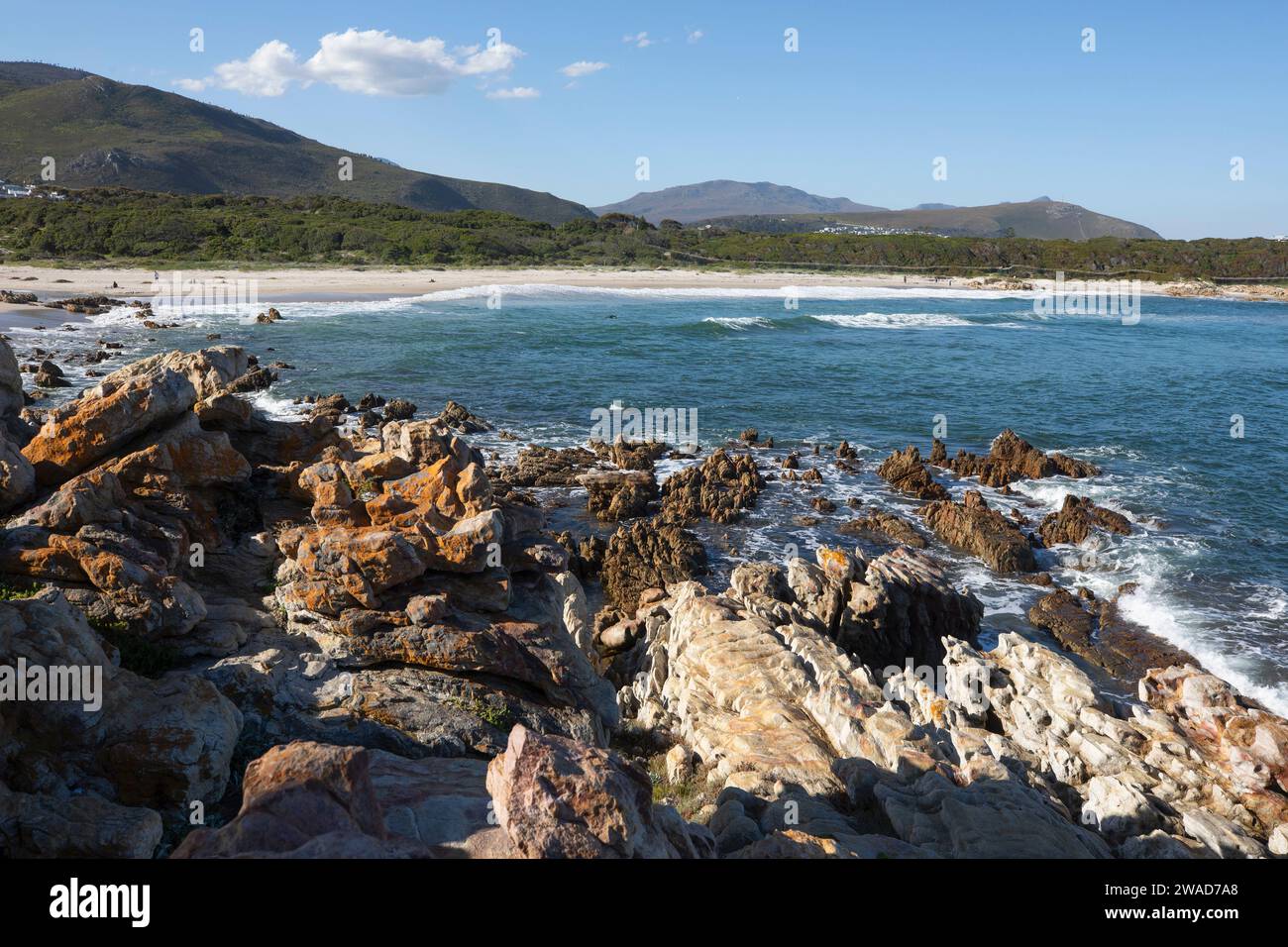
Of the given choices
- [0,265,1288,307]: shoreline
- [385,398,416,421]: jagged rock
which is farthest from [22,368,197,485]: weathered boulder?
[0,265,1288,307]: shoreline

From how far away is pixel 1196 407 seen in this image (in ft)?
118

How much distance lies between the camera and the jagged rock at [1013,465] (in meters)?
24.7

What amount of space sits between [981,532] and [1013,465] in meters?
6.63

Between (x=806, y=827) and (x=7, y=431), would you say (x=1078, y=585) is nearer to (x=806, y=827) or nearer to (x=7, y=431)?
(x=806, y=827)

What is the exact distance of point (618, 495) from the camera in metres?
20.9

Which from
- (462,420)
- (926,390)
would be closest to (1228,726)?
(462,420)

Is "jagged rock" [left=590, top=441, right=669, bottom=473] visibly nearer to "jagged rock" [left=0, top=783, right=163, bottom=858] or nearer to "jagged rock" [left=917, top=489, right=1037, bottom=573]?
"jagged rock" [left=917, top=489, right=1037, bottom=573]

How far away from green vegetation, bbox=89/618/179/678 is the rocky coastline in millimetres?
30

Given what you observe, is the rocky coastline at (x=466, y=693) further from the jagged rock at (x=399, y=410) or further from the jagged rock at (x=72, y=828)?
the jagged rock at (x=399, y=410)

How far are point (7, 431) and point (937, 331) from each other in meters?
56.5

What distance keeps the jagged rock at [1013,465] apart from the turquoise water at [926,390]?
0.66 metres

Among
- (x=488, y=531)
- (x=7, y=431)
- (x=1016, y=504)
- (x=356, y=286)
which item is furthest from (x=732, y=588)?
(x=356, y=286)

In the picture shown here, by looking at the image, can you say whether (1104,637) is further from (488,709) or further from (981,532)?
(488,709)

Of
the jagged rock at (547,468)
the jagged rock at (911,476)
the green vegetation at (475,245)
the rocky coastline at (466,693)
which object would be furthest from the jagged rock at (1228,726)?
the green vegetation at (475,245)
